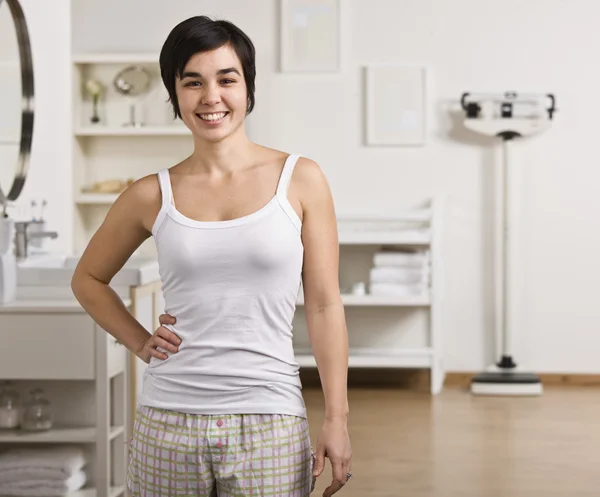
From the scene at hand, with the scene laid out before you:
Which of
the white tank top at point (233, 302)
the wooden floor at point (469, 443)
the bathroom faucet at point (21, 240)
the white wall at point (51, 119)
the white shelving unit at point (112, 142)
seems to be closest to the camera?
the white tank top at point (233, 302)

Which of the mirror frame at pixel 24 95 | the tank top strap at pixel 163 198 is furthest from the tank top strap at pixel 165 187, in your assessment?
the mirror frame at pixel 24 95

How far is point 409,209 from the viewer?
5.70 metres

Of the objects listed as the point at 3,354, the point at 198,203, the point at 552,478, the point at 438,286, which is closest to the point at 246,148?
the point at 198,203

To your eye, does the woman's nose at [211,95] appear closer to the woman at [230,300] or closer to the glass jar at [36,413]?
the woman at [230,300]

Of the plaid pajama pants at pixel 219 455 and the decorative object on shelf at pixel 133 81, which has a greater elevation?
the decorative object on shelf at pixel 133 81

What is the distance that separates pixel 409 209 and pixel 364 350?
2.70 feet

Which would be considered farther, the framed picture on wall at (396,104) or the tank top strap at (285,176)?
the framed picture on wall at (396,104)

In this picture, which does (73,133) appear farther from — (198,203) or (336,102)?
(198,203)

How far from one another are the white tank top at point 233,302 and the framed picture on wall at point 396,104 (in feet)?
14.6

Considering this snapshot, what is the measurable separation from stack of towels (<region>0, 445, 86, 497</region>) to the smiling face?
1.77 meters

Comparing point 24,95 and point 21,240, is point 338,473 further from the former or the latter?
point 24,95

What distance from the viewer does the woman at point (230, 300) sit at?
1.28 metres

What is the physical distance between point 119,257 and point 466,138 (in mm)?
4439

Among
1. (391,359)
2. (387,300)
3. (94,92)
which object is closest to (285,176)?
(387,300)
